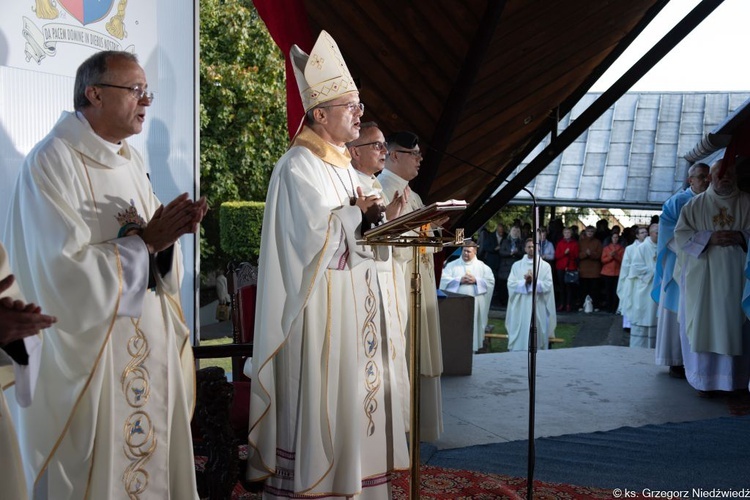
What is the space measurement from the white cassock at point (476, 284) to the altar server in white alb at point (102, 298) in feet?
30.9

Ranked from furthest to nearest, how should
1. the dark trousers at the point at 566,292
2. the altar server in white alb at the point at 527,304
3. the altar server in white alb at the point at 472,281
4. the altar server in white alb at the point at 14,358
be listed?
the dark trousers at the point at 566,292
the altar server in white alb at the point at 527,304
the altar server in white alb at the point at 472,281
the altar server in white alb at the point at 14,358

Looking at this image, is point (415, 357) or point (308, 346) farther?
point (308, 346)

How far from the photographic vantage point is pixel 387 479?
11.9 feet

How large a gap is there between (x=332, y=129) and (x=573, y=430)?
10.5 feet

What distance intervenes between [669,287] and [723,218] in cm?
85

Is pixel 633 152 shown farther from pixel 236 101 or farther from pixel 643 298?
pixel 236 101

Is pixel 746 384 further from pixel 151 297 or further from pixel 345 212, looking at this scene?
pixel 151 297

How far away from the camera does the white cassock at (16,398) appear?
197 cm

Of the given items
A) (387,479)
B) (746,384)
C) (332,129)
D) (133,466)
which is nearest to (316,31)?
(332,129)

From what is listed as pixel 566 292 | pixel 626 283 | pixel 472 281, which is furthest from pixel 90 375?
pixel 566 292

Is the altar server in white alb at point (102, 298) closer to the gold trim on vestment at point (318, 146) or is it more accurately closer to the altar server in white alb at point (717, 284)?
the gold trim on vestment at point (318, 146)

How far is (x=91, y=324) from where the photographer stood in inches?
102

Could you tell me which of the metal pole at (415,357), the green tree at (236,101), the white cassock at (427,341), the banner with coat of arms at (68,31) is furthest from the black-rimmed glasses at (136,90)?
the green tree at (236,101)

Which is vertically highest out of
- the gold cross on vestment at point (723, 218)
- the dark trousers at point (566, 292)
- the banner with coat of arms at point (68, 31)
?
the banner with coat of arms at point (68, 31)
